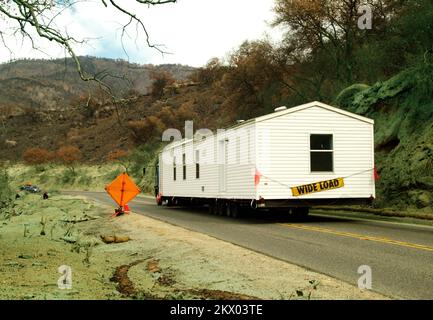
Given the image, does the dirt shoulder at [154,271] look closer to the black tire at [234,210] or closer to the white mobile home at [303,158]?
the white mobile home at [303,158]

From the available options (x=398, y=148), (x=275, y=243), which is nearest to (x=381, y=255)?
(x=275, y=243)

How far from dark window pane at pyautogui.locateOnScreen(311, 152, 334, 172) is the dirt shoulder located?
556 cm

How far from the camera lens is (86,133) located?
92.6 meters

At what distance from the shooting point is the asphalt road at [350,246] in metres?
8.03

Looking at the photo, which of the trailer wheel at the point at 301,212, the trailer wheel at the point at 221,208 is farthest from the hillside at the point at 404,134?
the trailer wheel at the point at 221,208

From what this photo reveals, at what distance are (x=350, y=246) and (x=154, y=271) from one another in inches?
175

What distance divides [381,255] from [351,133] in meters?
8.69

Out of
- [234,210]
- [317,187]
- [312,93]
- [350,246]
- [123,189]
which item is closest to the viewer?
[350,246]

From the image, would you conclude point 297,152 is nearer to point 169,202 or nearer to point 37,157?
point 169,202

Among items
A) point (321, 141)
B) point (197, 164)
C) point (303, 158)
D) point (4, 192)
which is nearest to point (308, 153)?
point (303, 158)

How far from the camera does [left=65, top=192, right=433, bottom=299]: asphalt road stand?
803cm

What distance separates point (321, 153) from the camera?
1817 cm

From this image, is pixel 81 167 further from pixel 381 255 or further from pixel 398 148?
pixel 381 255

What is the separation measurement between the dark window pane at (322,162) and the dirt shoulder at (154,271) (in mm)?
5557
